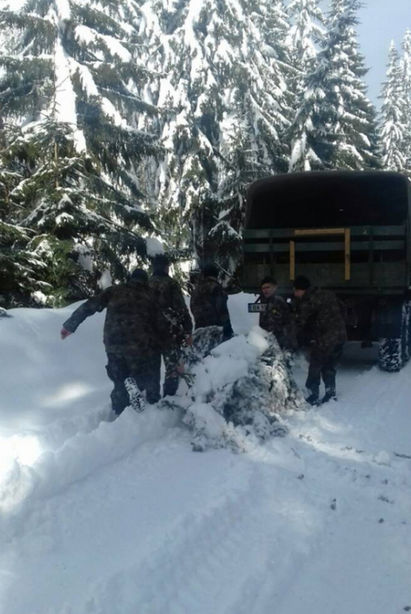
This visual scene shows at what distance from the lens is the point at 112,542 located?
3.85 meters

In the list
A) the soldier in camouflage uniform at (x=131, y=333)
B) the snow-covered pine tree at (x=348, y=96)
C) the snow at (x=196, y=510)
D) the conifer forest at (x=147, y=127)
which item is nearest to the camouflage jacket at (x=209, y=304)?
the snow at (x=196, y=510)

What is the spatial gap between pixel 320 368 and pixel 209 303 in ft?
6.25

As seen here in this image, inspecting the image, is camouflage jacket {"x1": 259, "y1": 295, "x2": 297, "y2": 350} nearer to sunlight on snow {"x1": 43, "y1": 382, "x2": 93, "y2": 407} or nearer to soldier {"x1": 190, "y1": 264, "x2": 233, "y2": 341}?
soldier {"x1": 190, "y1": 264, "x2": 233, "y2": 341}

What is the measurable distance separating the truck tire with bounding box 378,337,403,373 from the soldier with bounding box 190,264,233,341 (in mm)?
2428

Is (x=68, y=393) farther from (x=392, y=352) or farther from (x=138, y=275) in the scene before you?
(x=392, y=352)

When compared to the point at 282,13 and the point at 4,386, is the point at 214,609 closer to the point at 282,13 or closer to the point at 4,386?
the point at 4,386

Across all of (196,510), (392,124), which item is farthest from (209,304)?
(392,124)

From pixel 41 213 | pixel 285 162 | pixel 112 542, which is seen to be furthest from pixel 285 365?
pixel 285 162

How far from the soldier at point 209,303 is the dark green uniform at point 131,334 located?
101 inches

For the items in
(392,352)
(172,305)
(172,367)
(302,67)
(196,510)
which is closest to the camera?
(196,510)

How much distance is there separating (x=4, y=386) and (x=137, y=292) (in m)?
1.91

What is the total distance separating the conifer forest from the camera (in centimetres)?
1323

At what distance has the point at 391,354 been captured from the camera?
9805 millimetres

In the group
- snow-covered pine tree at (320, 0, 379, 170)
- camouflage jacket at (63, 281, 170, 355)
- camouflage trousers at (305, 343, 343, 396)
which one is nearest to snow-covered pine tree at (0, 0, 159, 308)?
camouflage trousers at (305, 343, 343, 396)
